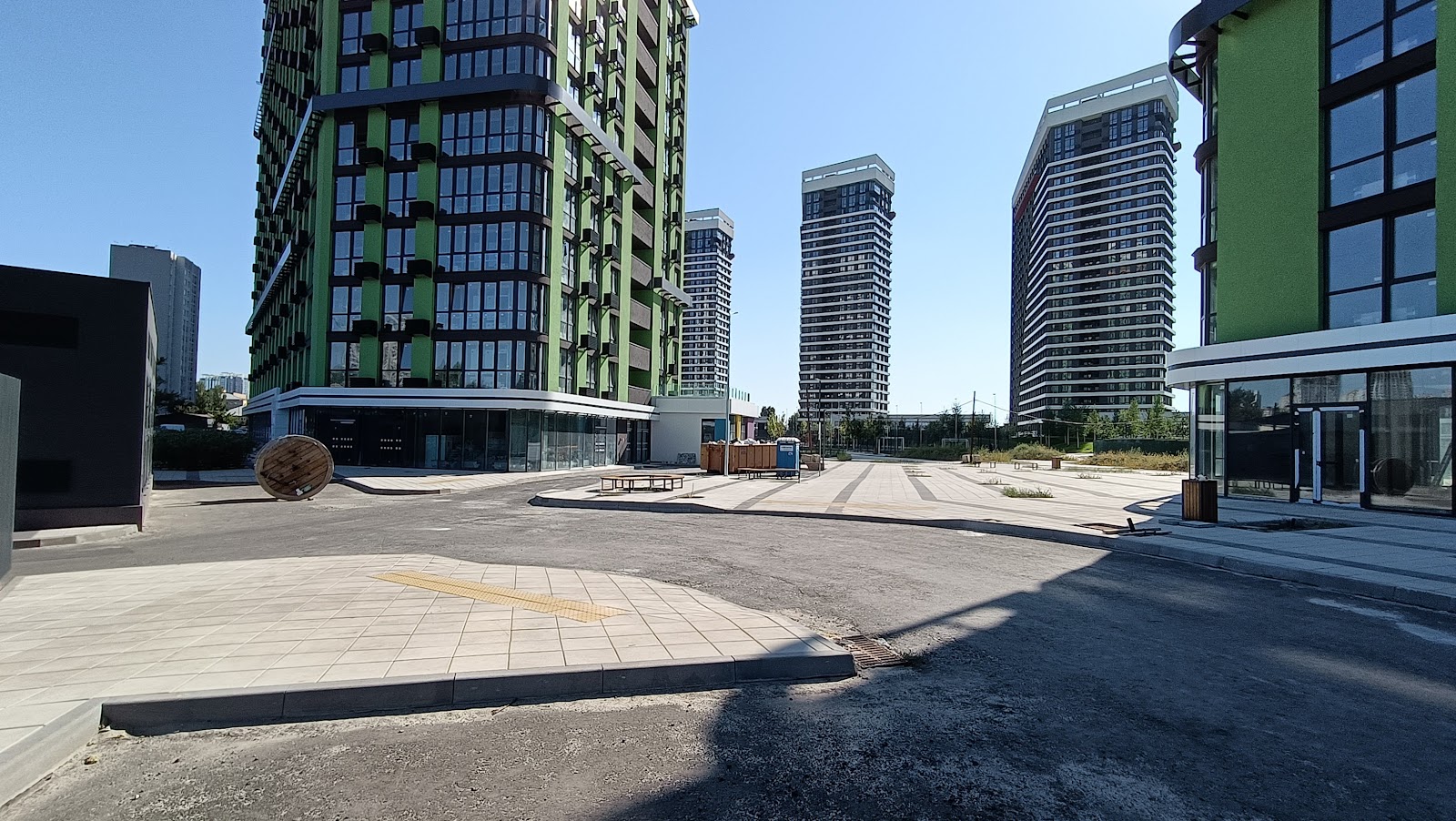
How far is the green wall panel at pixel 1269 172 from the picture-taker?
65.6 ft

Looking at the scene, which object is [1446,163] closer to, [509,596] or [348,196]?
[509,596]

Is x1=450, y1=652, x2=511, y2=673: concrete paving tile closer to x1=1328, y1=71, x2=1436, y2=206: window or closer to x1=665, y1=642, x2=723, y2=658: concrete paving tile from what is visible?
x1=665, y1=642, x2=723, y2=658: concrete paving tile

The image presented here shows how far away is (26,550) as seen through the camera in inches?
415

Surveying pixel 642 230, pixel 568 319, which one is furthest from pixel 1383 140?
pixel 642 230

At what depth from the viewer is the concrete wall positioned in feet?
23.9

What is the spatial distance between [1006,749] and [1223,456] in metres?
22.9

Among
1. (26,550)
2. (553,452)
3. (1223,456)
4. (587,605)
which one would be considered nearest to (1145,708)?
(587,605)

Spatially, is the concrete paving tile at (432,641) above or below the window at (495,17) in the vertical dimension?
below

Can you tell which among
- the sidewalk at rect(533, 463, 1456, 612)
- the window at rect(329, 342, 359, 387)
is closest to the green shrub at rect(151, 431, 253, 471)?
the window at rect(329, 342, 359, 387)

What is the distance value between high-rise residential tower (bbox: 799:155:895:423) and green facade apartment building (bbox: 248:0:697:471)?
118606 mm

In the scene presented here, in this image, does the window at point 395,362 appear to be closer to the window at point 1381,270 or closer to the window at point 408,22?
the window at point 408,22

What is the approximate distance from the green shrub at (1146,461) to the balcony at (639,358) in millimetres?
34333

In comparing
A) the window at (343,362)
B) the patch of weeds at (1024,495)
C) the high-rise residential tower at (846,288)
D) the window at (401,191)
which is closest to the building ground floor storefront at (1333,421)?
the patch of weeds at (1024,495)

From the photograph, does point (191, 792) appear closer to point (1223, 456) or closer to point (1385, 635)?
point (1385, 635)
